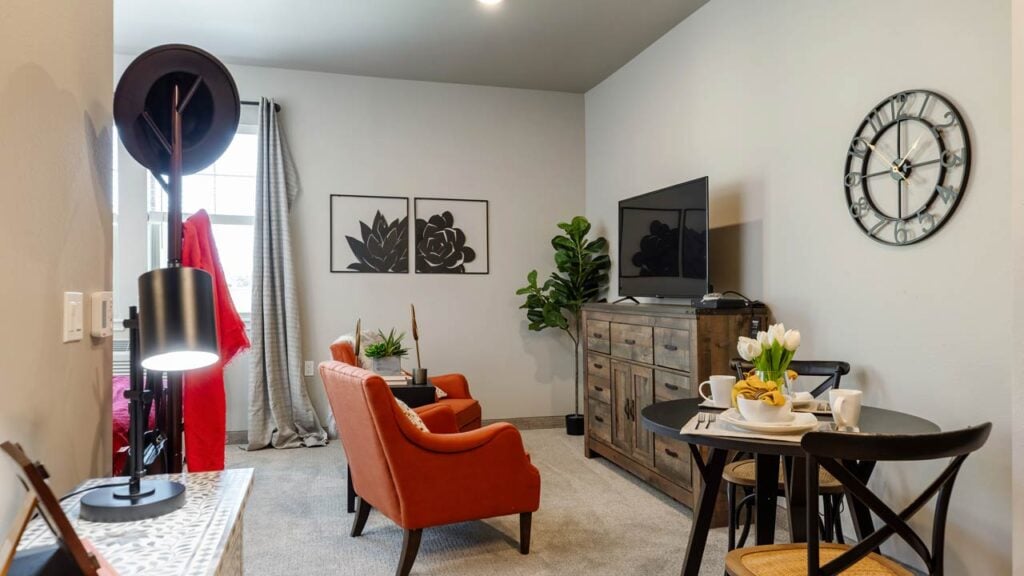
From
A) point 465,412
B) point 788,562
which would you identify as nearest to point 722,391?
point 788,562

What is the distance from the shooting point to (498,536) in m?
3.09

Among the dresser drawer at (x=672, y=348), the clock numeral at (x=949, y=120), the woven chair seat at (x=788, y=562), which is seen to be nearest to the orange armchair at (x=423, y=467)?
the dresser drawer at (x=672, y=348)

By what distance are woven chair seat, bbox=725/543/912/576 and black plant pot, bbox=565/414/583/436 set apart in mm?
3519

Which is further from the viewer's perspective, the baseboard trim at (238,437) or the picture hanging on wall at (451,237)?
the picture hanging on wall at (451,237)

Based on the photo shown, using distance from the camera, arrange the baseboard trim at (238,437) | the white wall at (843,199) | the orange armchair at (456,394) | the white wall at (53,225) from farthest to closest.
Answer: the baseboard trim at (238,437) → the orange armchair at (456,394) → the white wall at (843,199) → the white wall at (53,225)

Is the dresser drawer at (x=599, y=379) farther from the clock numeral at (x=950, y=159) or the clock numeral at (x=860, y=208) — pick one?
the clock numeral at (x=950, y=159)

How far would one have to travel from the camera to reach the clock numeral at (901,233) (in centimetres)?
264

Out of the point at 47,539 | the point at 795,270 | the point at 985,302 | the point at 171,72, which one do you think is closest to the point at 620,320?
the point at 795,270

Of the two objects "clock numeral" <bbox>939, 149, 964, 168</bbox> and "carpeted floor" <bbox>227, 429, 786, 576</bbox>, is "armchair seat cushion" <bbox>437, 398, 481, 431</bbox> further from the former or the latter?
"clock numeral" <bbox>939, 149, 964, 168</bbox>

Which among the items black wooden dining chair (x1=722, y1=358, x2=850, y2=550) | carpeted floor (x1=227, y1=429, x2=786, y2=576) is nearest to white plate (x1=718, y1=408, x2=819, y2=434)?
black wooden dining chair (x1=722, y1=358, x2=850, y2=550)

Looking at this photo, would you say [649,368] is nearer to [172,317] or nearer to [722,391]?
[722,391]

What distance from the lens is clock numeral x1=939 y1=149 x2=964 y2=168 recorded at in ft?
7.95

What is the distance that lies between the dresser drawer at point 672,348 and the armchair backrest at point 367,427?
1571mm

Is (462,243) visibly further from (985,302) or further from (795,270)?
(985,302)
